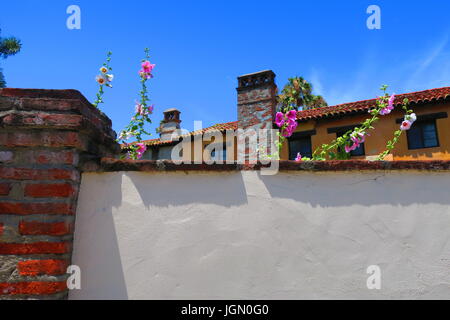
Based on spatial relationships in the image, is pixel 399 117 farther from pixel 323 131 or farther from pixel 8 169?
pixel 8 169

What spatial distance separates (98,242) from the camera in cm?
206

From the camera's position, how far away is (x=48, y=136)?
1950 millimetres

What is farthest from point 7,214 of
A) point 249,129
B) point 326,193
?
point 249,129

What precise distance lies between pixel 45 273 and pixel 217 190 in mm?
1070

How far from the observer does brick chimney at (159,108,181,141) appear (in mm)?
15692

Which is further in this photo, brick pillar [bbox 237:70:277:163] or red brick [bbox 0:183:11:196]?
brick pillar [bbox 237:70:277:163]

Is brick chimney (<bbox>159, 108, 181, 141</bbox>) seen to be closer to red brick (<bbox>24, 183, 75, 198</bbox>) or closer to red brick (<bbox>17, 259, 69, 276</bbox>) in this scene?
red brick (<bbox>24, 183, 75, 198</bbox>)

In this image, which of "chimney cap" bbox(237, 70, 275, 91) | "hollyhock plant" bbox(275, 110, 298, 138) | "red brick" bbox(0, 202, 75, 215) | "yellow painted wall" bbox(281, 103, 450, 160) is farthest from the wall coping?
"chimney cap" bbox(237, 70, 275, 91)

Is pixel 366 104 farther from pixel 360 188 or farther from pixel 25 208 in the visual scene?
pixel 25 208

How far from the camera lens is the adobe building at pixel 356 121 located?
10820mm

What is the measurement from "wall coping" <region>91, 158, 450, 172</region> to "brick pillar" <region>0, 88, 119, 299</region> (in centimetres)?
25

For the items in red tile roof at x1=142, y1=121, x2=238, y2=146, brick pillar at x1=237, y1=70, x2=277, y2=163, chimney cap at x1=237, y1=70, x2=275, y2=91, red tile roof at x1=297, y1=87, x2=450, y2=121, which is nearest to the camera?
red tile roof at x1=297, y1=87, x2=450, y2=121

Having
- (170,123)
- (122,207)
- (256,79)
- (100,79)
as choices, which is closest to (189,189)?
(122,207)

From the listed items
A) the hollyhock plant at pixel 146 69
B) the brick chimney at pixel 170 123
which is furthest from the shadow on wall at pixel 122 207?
the brick chimney at pixel 170 123
